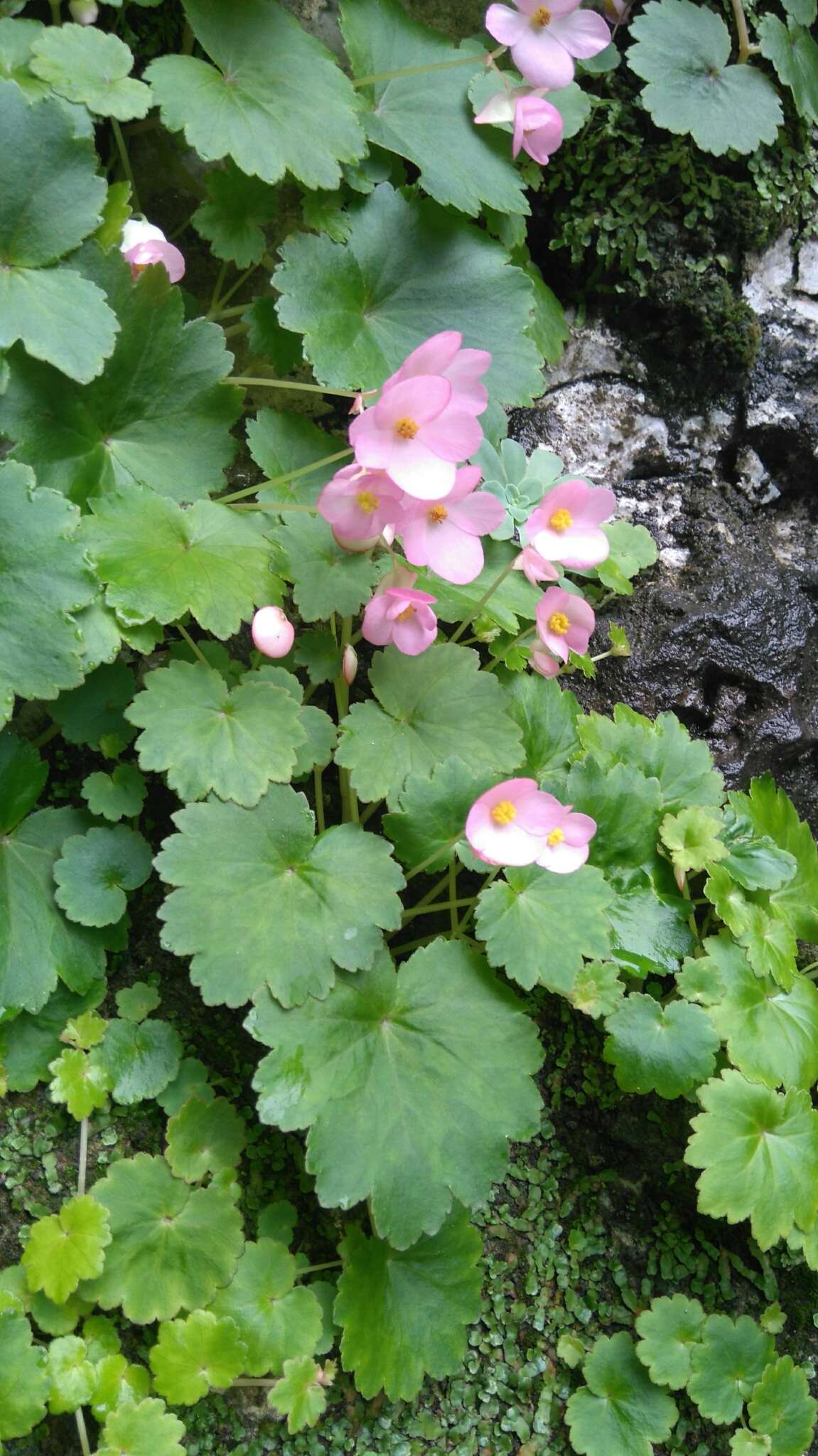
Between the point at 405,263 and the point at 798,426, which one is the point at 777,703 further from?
the point at 405,263

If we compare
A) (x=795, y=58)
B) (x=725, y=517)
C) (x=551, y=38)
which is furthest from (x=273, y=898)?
(x=795, y=58)

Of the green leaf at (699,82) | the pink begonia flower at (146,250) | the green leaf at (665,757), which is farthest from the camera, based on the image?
the green leaf at (699,82)

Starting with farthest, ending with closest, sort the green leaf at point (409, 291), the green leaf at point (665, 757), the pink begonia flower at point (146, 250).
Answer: the green leaf at point (665, 757)
the green leaf at point (409, 291)
the pink begonia flower at point (146, 250)

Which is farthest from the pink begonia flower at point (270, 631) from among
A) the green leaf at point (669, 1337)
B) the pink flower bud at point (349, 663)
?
the green leaf at point (669, 1337)

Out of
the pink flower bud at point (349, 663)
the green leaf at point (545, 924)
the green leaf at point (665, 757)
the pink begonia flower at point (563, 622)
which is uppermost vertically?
the pink begonia flower at point (563, 622)

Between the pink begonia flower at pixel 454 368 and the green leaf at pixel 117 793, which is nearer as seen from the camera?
the pink begonia flower at pixel 454 368

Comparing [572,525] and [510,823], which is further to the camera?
[572,525]

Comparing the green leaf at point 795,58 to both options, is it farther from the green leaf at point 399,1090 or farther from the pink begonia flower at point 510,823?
the green leaf at point 399,1090

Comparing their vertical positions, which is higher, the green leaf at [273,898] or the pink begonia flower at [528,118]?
the pink begonia flower at [528,118]

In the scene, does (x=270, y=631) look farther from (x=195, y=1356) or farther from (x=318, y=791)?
(x=195, y=1356)
